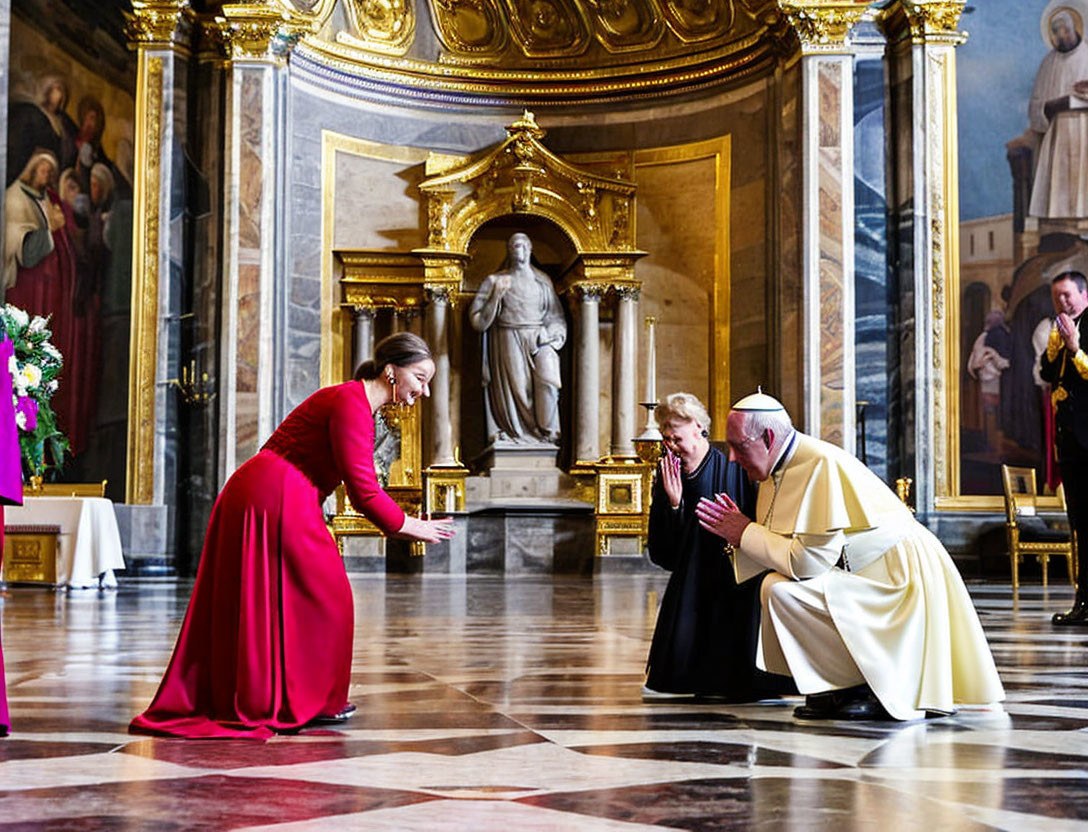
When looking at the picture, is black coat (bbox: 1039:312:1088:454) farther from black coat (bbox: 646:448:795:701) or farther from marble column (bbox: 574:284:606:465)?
marble column (bbox: 574:284:606:465)

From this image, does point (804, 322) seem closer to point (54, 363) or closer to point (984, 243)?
point (984, 243)

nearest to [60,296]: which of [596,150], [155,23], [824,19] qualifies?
[155,23]

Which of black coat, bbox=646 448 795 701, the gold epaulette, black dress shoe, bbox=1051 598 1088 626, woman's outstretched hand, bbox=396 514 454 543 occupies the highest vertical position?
the gold epaulette

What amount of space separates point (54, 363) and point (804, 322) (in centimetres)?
683

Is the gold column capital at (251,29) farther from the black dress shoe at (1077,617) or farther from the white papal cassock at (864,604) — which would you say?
the white papal cassock at (864,604)

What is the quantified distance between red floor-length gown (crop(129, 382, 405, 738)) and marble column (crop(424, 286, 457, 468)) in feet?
36.2

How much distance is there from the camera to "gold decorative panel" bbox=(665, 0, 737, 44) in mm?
15555

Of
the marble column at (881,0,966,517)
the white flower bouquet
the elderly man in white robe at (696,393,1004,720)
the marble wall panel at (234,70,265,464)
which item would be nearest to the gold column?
the marble wall panel at (234,70,265,464)

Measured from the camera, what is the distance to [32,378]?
371 inches

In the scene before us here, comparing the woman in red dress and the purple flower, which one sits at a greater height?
the purple flower

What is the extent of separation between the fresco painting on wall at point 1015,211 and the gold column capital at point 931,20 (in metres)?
0.27

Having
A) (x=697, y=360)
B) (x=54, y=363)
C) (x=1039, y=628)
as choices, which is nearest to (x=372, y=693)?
(x=1039, y=628)

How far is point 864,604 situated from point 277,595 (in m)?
1.82

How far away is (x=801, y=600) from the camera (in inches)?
175
